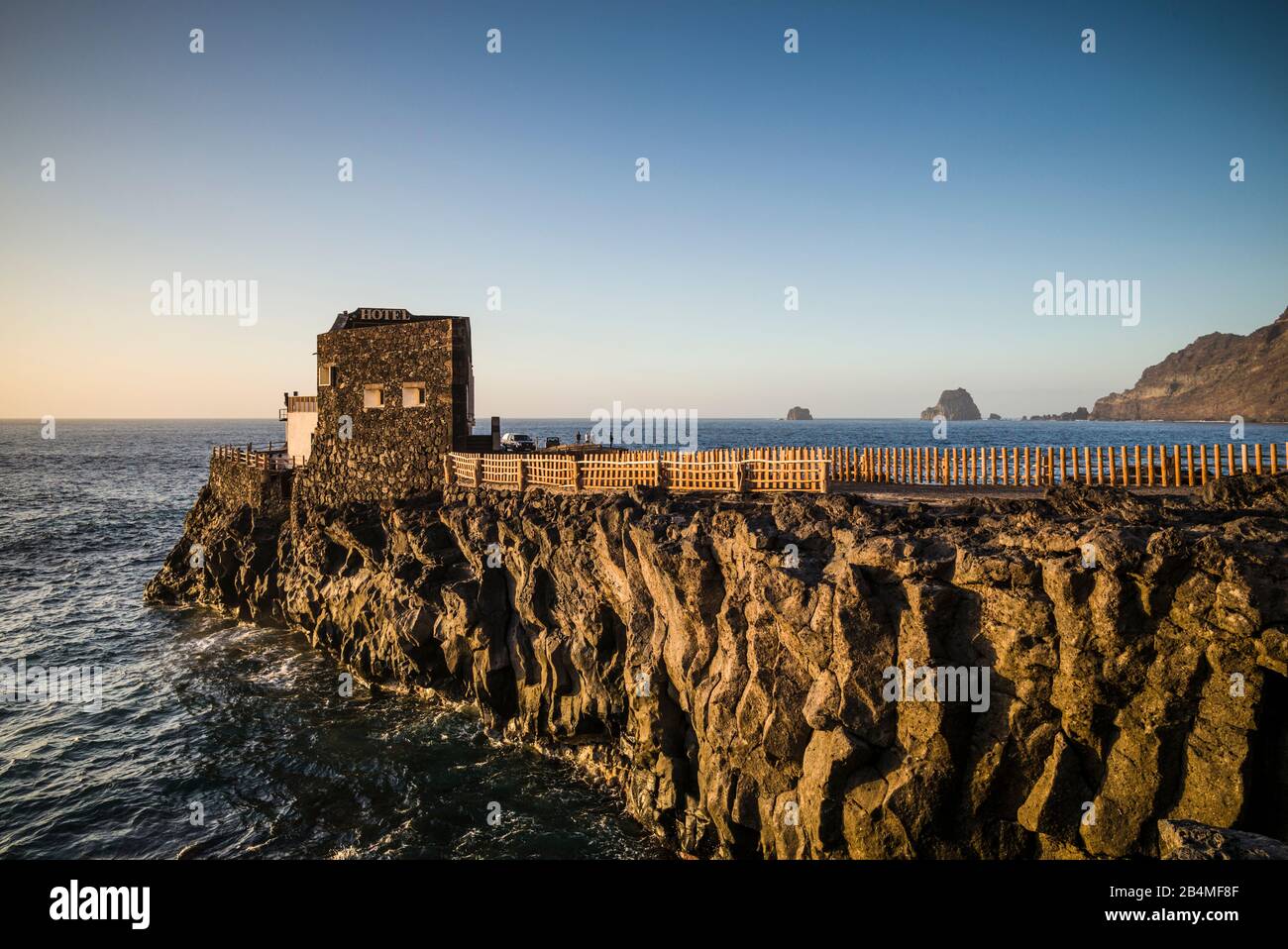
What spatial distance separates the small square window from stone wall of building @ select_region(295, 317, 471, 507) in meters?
0.18

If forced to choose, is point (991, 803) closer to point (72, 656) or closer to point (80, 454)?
point (72, 656)

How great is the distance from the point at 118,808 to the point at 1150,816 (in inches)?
955

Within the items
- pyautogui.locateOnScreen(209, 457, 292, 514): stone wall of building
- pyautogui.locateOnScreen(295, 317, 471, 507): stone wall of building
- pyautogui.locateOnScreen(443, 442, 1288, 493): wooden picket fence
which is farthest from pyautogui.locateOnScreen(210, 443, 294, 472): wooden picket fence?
pyautogui.locateOnScreen(443, 442, 1288, 493): wooden picket fence

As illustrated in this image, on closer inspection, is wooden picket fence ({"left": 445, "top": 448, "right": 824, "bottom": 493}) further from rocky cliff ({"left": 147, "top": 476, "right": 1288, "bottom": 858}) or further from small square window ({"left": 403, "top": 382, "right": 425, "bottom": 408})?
small square window ({"left": 403, "top": 382, "right": 425, "bottom": 408})

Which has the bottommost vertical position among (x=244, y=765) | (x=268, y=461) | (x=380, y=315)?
(x=244, y=765)

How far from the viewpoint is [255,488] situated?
3847 centimetres

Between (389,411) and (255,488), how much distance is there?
12640 millimetres

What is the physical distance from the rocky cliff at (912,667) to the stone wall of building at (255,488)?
21361mm

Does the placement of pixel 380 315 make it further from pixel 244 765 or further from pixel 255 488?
pixel 244 765

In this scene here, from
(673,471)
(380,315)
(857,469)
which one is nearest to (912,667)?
(673,471)

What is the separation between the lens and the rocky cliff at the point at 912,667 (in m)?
11.5

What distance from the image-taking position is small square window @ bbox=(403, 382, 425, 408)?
31281 millimetres

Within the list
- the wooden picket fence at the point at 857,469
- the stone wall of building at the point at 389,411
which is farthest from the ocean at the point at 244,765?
the wooden picket fence at the point at 857,469

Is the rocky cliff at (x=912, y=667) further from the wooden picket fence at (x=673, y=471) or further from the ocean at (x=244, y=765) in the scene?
the ocean at (x=244, y=765)
